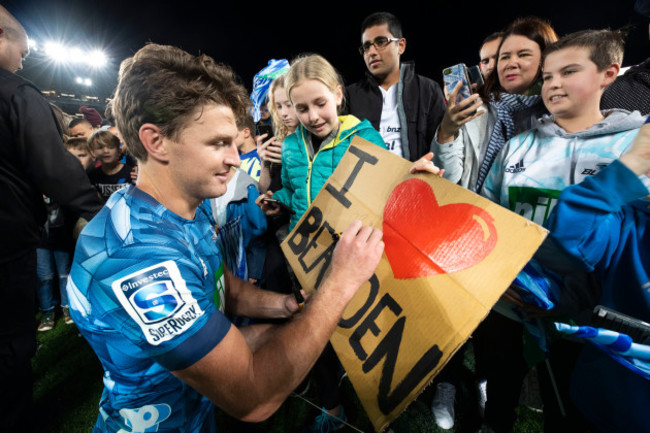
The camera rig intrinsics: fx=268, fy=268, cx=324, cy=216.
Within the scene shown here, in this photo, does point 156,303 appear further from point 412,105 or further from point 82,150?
point 82,150

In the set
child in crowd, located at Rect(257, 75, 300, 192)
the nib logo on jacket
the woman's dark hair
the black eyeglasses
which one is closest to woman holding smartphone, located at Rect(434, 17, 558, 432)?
the woman's dark hair

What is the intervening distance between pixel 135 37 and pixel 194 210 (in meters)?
30.1

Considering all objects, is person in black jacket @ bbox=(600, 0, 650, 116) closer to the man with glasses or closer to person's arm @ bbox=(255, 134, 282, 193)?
the man with glasses

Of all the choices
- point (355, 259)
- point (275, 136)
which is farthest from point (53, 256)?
point (355, 259)

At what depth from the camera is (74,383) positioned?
2.55 metres

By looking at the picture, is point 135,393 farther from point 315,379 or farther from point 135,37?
point 135,37

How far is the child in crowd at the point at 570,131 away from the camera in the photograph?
121 centimetres

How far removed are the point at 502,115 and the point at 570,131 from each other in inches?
18.7

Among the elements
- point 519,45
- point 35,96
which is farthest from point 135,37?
point 519,45

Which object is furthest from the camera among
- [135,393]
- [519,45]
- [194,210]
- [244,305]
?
[519,45]

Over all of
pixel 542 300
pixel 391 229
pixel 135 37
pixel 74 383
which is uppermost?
pixel 135 37

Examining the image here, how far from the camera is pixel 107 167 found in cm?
380

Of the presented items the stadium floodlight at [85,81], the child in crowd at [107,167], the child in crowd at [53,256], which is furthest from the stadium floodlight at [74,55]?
the child in crowd at [53,256]

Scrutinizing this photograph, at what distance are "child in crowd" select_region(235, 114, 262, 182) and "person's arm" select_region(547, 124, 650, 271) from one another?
2.39m
